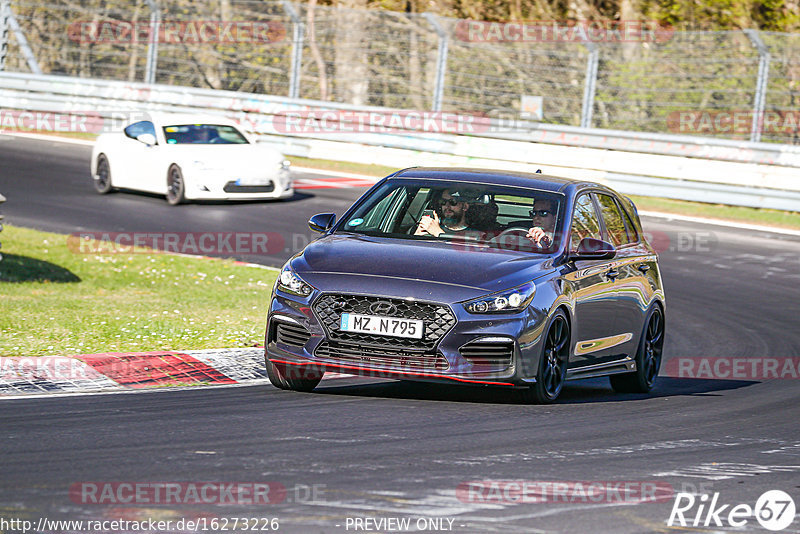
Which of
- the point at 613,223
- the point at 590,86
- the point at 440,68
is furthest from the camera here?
the point at 440,68

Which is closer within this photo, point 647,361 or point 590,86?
point 647,361

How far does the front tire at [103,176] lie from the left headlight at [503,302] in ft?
48.7

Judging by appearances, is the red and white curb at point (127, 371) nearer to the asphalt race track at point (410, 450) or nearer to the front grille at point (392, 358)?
the asphalt race track at point (410, 450)

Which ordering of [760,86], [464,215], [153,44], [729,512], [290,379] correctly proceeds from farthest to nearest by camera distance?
[153,44] < [760,86] < [464,215] < [290,379] < [729,512]

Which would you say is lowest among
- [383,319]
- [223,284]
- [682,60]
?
[223,284]

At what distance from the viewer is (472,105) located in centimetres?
2817

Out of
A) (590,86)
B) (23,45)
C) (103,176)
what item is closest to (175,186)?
(103,176)

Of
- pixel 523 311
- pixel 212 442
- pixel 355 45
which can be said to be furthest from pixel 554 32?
pixel 212 442

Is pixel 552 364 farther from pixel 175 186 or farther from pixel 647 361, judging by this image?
pixel 175 186

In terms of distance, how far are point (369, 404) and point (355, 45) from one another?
20515mm

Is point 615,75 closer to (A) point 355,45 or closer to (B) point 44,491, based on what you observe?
(A) point 355,45

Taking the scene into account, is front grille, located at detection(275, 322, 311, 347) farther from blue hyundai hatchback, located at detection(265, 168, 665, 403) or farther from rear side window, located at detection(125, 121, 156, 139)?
rear side window, located at detection(125, 121, 156, 139)

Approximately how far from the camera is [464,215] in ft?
32.6

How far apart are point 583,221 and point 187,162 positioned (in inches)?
488
